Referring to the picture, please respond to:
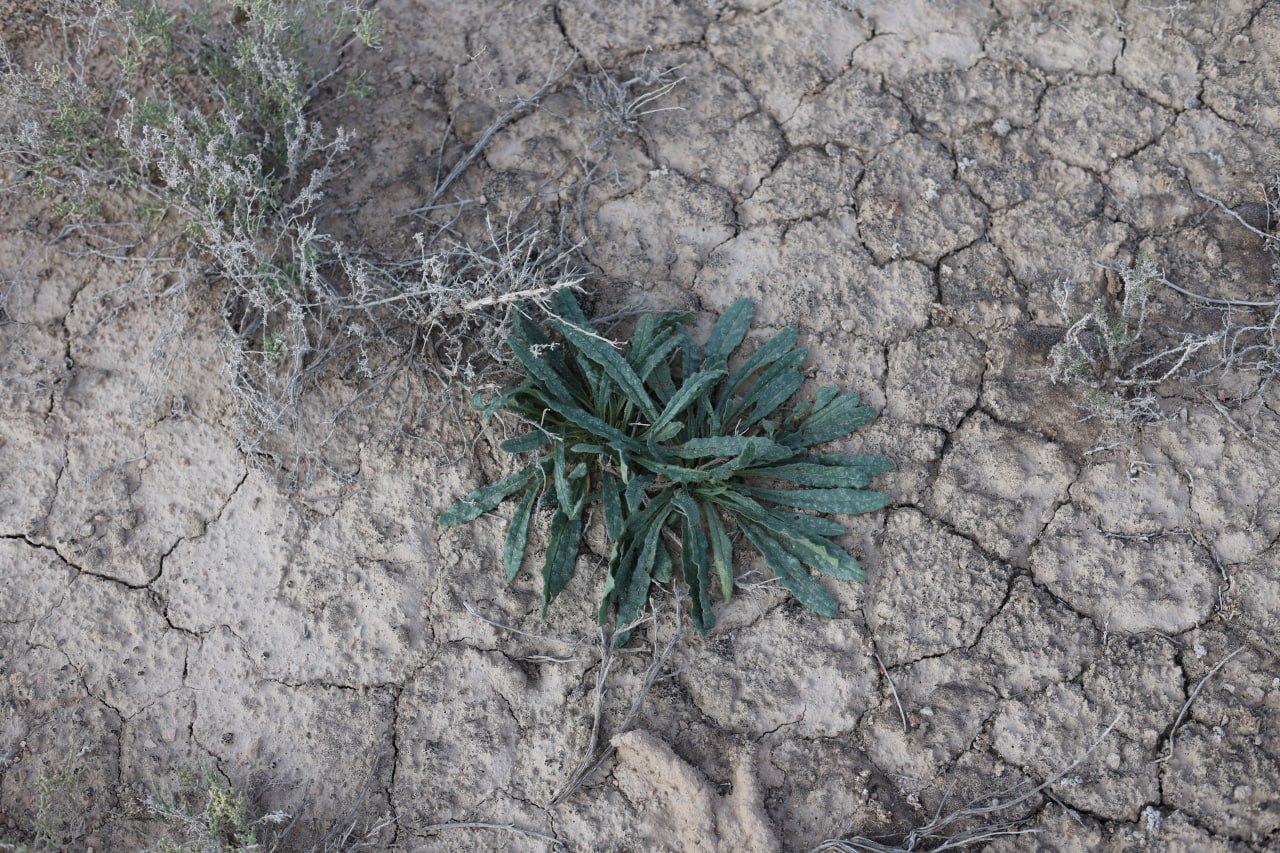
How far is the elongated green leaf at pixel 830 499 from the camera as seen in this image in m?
2.64

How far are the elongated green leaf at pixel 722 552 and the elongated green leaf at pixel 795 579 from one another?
0.27ft

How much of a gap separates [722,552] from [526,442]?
62 centimetres

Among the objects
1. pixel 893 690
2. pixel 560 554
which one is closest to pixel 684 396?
pixel 560 554

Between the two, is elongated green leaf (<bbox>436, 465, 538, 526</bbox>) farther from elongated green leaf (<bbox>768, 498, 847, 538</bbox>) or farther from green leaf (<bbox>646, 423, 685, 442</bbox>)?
elongated green leaf (<bbox>768, 498, 847, 538</bbox>)

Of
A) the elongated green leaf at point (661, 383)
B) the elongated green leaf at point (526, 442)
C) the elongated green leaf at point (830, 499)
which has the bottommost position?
the elongated green leaf at point (830, 499)

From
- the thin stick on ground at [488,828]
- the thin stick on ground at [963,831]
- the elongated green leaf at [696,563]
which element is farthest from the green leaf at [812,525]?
the thin stick on ground at [488,828]

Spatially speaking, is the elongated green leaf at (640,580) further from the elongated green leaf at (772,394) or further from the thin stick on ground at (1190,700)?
the thin stick on ground at (1190,700)

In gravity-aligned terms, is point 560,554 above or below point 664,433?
below

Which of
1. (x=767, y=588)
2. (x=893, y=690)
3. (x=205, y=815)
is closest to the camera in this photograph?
(x=205, y=815)

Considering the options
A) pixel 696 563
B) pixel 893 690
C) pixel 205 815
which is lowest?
pixel 205 815

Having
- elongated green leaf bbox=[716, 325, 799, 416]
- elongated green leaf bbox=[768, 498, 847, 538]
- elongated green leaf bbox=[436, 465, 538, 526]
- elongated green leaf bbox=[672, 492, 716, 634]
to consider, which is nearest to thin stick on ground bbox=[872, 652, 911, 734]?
elongated green leaf bbox=[768, 498, 847, 538]

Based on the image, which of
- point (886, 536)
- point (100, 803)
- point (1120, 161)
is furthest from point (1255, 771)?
point (100, 803)

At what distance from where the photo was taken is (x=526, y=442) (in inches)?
105

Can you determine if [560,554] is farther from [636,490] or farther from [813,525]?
[813,525]
